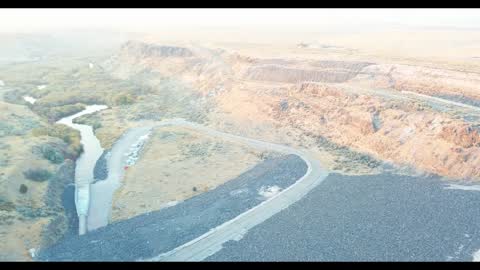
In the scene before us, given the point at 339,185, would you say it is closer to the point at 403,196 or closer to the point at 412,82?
the point at 403,196

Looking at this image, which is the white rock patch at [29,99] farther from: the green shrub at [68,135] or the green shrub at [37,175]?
the green shrub at [37,175]

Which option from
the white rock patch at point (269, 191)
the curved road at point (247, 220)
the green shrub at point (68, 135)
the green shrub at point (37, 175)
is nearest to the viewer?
the curved road at point (247, 220)

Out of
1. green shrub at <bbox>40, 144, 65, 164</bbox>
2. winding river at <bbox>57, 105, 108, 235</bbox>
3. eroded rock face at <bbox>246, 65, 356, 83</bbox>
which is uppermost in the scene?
eroded rock face at <bbox>246, 65, 356, 83</bbox>

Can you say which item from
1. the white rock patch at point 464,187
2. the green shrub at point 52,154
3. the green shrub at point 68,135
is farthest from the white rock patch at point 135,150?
the white rock patch at point 464,187

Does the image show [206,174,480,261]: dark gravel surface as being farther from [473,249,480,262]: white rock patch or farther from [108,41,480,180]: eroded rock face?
[108,41,480,180]: eroded rock face

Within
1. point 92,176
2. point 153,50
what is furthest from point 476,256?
point 153,50

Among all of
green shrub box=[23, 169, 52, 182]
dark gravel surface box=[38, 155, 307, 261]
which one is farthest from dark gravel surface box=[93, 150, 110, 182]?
dark gravel surface box=[38, 155, 307, 261]
